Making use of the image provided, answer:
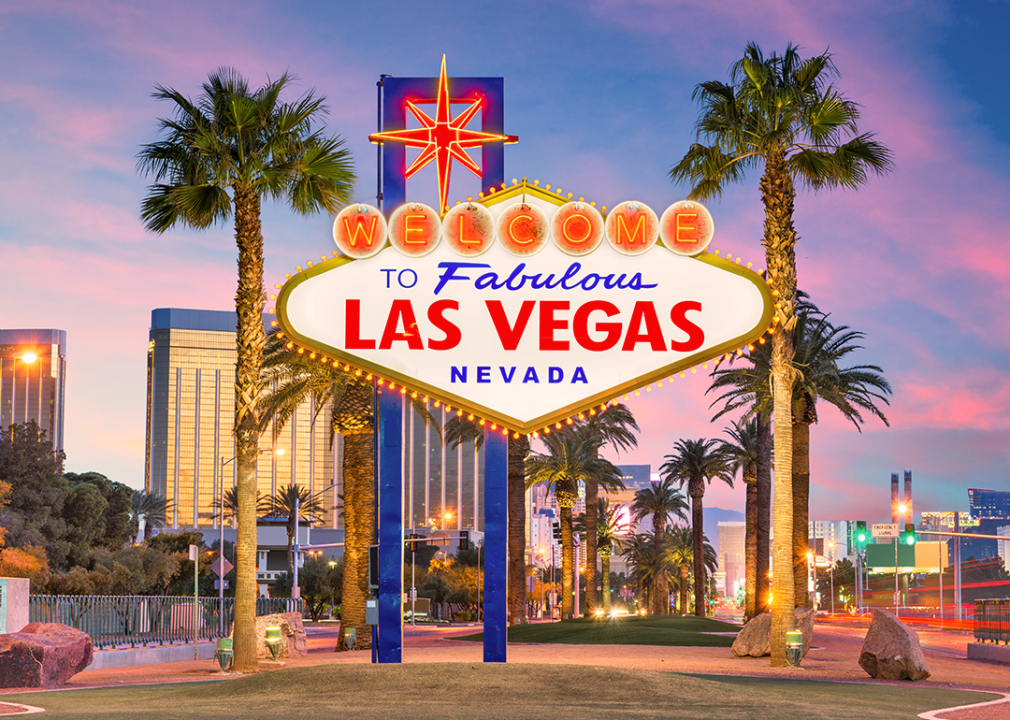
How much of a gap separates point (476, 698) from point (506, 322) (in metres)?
7.91

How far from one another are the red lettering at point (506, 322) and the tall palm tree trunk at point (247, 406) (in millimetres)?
7191

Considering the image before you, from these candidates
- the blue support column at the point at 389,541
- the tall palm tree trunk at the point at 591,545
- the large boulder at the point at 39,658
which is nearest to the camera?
the blue support column at the point at 389,541

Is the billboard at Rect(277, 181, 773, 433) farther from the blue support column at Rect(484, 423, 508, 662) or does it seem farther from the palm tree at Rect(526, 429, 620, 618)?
the palm tree at Rect(526, 429, 620, 618)

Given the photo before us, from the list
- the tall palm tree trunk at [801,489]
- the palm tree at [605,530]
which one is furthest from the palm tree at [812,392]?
the palm tree at [605,530]

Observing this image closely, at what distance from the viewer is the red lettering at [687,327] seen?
71.7ft

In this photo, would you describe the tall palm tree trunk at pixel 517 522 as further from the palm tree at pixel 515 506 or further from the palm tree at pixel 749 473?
the palm tree at pixel 749 473

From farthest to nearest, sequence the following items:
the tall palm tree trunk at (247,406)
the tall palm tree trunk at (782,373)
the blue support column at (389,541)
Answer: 1. the tall palm tree trunk at (782,373)
2. the tall palm tree trunk at (247,406)
3. the blue support column at (389,541)

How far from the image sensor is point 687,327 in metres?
21.9

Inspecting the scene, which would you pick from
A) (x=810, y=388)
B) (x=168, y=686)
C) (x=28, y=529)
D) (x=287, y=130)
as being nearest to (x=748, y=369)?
(x=810, y=388)

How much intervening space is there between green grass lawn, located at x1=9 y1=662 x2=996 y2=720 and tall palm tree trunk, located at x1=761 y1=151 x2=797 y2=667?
22.1 ft

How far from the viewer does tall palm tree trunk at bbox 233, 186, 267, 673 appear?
26047 mm

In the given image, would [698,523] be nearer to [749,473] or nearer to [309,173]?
[749,473]

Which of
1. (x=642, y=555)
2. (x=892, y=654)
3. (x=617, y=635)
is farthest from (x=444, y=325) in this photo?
(x=642, y=555)

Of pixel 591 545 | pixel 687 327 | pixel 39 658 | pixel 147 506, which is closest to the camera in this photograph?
pixel 687 327
